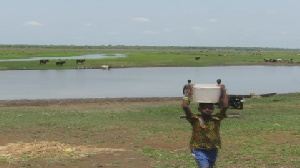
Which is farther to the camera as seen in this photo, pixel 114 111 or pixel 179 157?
pixel 114 111

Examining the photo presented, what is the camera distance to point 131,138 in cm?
1558

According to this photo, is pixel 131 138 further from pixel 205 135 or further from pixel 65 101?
pixel 65 101

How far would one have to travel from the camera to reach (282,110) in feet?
76.4

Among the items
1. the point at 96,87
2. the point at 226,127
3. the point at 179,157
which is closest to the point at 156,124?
the point at 226,127

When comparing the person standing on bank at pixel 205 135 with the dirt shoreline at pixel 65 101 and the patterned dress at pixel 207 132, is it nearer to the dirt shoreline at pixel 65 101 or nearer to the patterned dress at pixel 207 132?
the patterned dress at pixel 207 132

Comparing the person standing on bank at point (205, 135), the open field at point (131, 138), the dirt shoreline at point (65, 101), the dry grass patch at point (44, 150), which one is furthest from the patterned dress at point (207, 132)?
the dirt shoreline at point (65, 101)

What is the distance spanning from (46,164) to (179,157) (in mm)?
3756

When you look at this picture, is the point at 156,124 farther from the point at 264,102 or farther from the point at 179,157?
the point at 264,102

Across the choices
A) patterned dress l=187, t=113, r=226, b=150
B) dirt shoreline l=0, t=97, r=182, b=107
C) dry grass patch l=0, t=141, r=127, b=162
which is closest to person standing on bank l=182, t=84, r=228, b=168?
patterned dress l=187, t=113, r=226, b=150

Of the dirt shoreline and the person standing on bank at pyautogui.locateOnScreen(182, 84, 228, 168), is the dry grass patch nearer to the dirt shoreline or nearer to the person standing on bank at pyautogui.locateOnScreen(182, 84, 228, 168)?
the person standing on bank at pyautogui.locateOnScreen(182, 84, 228, 168)

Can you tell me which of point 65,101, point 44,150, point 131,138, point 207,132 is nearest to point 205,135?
point 207,132

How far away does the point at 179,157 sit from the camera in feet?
40.4

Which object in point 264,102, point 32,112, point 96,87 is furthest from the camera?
point 96,87

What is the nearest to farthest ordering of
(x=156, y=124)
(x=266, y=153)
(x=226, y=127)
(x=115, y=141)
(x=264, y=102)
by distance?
(x=266, y=153), (x=115, y=141), (x=226, y=127), (x=156, y=124), (x=264, y=102)
